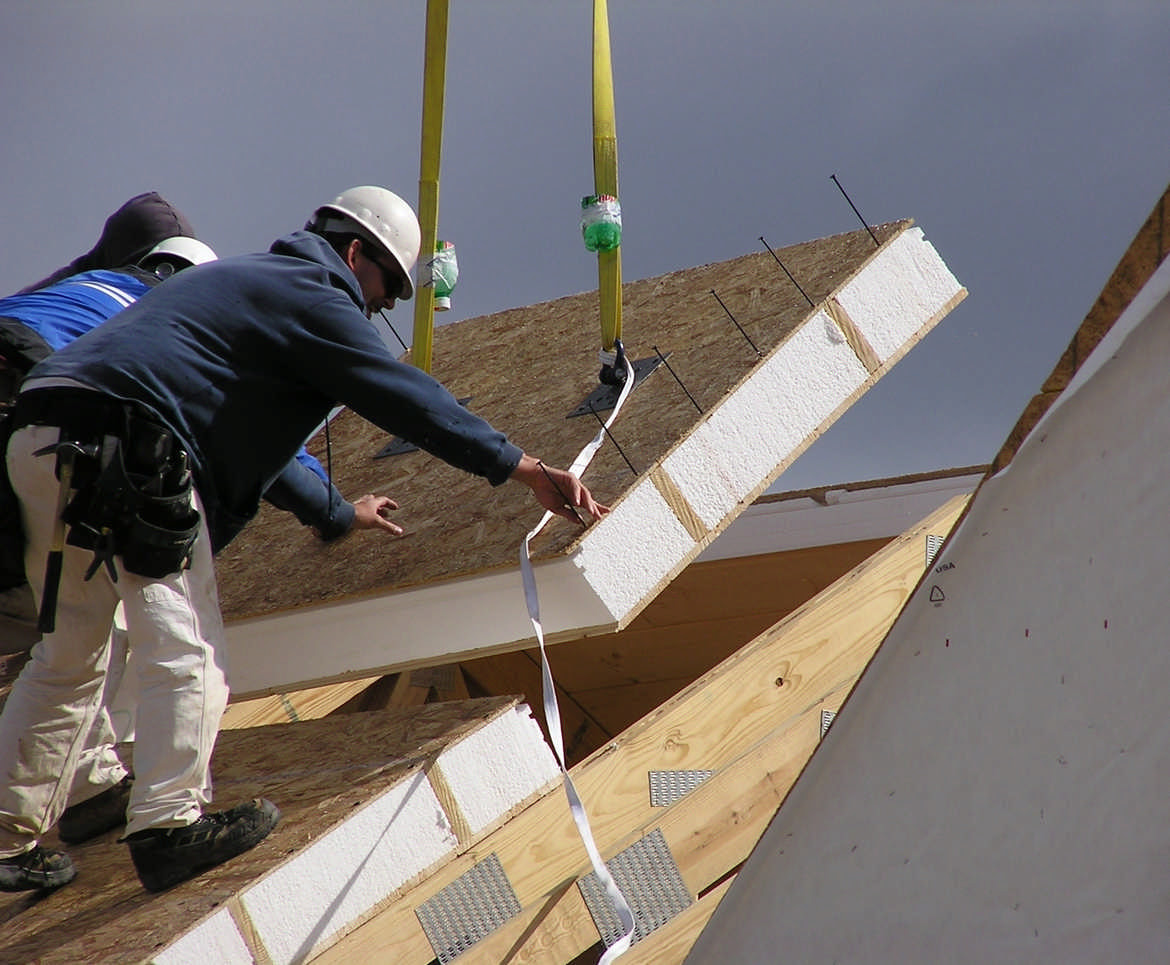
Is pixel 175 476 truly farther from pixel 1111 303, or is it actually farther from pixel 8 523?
pixel 1111 303

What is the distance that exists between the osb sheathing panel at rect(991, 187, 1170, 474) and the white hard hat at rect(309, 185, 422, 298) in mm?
1614

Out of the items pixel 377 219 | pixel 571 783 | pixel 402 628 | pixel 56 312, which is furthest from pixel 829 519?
pixel 56 312

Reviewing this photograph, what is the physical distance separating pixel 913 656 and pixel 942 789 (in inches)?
9.0

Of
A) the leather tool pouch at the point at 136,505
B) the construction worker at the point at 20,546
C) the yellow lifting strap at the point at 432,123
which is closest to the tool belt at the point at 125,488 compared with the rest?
the leather tool pouch at the point at 136,505

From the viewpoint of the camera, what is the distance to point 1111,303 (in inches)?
88.0

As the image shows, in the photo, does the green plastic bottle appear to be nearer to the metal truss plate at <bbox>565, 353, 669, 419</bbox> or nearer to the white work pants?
the metal truss plate at <bbox>565, 353, 669, 419</bbox>

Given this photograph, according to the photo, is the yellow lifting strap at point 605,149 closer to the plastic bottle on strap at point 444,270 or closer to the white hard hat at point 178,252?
the plastic bottle on strap at point 444,270

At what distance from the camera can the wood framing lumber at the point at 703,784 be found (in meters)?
2.99

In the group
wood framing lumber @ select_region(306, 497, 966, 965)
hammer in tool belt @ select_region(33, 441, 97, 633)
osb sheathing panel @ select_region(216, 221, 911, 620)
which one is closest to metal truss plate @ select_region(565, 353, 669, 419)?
osb sheathing panel @ select_region(216, 221, 911, 620)

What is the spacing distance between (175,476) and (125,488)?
0.11m

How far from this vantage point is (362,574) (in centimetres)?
354

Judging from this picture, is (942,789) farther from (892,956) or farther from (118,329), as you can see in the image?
(118,329)

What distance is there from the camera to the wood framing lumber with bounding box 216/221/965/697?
3.25 metres

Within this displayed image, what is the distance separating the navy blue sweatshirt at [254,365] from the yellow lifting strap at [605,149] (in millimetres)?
1065
